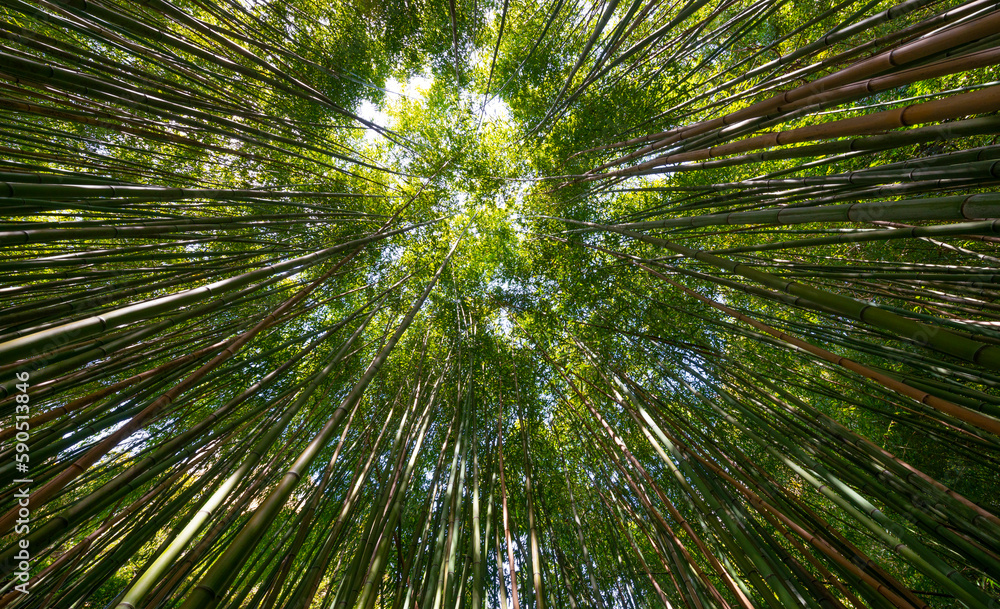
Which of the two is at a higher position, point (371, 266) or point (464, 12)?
point (464, 12)

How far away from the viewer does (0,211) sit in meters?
1.42

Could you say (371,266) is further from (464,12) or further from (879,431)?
(879,431)

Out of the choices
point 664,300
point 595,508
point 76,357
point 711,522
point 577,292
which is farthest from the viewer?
point 577,292

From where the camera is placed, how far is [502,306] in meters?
5.33

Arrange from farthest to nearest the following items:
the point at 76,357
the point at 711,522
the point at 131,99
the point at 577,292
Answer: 1. the point at 577,292
2. the point at 711,522
3. the point at 131,99
4. the point at 76,357

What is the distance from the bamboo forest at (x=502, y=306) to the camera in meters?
1.34

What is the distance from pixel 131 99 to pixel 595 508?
451 centimetres

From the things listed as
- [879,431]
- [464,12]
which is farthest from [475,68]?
[879,431]

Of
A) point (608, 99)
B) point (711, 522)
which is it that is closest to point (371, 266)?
point (608, 99)

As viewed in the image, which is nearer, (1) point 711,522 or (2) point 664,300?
(1) point 711,522

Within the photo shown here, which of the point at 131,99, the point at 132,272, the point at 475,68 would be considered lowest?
the point at 132,272

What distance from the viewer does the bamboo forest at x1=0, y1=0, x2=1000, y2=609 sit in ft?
4.40

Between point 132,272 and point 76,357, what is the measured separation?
850 mm

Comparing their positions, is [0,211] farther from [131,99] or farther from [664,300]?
[664,300]
